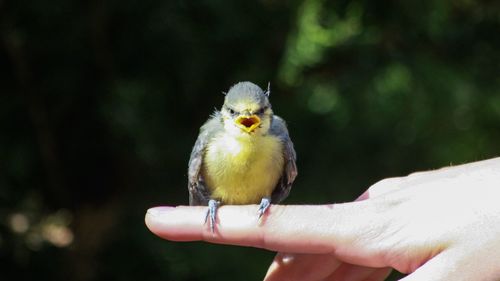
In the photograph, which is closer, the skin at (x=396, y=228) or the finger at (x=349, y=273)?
the skin at (x=396, y=228)

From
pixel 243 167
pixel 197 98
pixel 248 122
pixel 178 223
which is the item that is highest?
pixel 197 98

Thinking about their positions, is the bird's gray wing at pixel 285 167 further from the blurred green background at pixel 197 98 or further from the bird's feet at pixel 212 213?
the blurred green background at pixel 197 98

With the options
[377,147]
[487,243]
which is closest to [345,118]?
[377,147]

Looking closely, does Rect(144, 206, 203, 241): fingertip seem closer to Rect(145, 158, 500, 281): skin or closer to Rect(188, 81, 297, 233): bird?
Rect(145, 158, 500, 281): skin

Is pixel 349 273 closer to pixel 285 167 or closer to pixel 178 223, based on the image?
pixel 285 167

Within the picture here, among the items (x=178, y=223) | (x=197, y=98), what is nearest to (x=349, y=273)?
(x=178, y=223)

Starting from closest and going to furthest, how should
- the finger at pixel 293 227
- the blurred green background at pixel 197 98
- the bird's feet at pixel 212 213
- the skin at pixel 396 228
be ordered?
the skin at pixel 396 228
the finger at pixel 293 227
the bird's feet at pixel 212 213
the blurred green background at pixel 197 98

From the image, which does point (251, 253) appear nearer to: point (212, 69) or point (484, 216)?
point (212, 69)

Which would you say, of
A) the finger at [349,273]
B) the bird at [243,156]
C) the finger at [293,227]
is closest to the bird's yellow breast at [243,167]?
the bird at [243,156]
